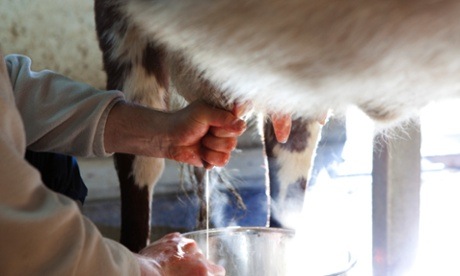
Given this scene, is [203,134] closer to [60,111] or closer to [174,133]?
[174,133]

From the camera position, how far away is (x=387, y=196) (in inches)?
60.0

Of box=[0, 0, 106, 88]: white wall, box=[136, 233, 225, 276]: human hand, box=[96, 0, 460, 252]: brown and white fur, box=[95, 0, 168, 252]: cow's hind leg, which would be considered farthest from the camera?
box=[0, 0, 106, 88]: white wall

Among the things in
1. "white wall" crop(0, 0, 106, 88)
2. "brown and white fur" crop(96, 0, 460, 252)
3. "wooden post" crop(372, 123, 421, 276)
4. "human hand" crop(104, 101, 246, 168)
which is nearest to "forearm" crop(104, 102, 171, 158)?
"human hand" crop(104, 101, 246, 168)

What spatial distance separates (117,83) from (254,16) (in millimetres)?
1343

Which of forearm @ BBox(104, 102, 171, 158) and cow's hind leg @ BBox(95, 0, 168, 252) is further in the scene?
cow's hind leg @ BBox(95, 0, 168, 252)

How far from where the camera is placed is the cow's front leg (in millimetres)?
1744

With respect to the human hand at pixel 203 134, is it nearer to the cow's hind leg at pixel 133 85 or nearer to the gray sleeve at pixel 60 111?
the gray sleeve at pixel 60 111

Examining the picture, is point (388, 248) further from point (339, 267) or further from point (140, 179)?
point (140, 179)

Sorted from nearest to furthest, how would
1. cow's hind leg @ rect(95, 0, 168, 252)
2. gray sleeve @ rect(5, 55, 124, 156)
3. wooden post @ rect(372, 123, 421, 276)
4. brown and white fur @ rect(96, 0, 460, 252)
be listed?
brown and white fur @ rect(96, 0, 460, 252), gray sleeve @ rect(5, 55, 124, 156), wooden post @ rect(372, 123, 421, 276), cow's hind leg @ rect(95, 0, 168, 252)

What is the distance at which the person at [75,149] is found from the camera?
24.4 inches

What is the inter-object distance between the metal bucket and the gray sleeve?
0.92 ft

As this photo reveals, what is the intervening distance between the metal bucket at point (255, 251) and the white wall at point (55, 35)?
1.35 m

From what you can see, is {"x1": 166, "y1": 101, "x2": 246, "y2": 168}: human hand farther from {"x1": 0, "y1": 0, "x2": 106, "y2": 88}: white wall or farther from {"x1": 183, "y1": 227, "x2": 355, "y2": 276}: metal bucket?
{"x1": 0, "y1": 0, "x2": 106, "y2": 88}: white wall

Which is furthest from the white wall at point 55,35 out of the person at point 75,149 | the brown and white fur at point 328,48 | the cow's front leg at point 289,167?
the brown and white fur at point 328,48
